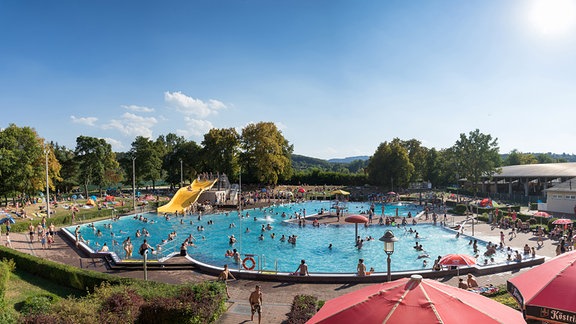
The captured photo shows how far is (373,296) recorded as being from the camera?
444cm

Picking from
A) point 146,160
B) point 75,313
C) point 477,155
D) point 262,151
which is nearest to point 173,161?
point 146,160

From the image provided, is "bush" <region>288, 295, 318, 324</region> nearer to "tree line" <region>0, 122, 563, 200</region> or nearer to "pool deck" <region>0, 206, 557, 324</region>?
"pool deck" <region>0, 206, 557, 324</region>

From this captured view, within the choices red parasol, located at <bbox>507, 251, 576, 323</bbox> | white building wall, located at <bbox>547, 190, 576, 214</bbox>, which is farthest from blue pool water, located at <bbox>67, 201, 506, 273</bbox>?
white building wall, located at <bbox>547, 190, 576, 214</bbox>

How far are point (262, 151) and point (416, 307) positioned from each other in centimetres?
5396

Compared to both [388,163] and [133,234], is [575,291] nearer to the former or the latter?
[133,234]

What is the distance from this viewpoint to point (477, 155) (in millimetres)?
44812

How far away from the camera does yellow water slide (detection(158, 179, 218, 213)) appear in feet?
129

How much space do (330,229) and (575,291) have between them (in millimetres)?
27553

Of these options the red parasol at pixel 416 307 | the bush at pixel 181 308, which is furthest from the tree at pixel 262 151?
the red parasol at pixel 416 307

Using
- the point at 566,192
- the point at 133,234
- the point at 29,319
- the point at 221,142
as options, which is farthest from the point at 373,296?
the point at 221,142

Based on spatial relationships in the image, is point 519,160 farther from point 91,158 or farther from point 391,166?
point 91,158

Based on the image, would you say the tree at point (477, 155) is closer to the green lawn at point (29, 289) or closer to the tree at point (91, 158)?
the green lawn at point (29, 289)

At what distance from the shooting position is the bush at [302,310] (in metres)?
9.89

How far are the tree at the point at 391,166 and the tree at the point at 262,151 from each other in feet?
51.7
